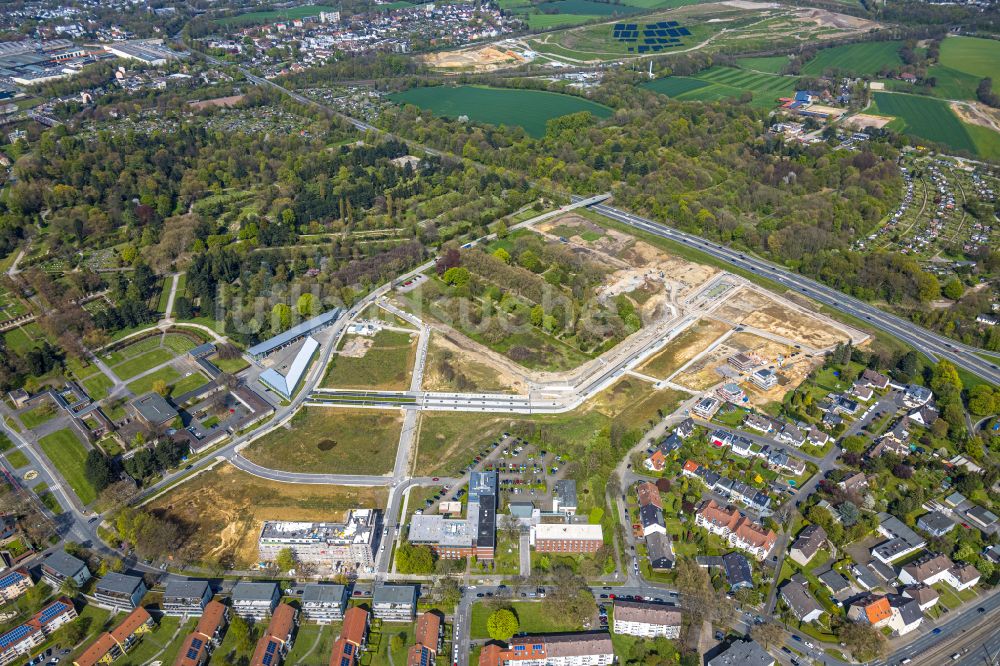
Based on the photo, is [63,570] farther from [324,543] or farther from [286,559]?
[324,543]

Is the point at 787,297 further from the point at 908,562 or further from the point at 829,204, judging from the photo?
Answer: the point at 908,562

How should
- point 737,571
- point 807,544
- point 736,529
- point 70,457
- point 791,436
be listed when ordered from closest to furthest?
1. point 737,571
2. point 807,544
3. point 736,529
4. point 791,436
5. point 70,457

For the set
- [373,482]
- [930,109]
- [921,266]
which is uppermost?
[930,109]

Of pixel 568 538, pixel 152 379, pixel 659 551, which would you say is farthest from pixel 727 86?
pixel 152 379

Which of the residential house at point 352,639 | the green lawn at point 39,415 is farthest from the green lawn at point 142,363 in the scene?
the residential house at point 352,639

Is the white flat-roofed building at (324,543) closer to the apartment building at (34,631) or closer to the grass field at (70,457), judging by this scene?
the apartment building at (34,631)

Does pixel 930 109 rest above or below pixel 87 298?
above

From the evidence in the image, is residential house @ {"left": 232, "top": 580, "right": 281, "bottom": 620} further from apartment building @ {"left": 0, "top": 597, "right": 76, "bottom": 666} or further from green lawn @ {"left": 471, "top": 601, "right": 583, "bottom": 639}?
green lawn @ {"left": 471, "top": 601, "right": 583, "bottom": 639}

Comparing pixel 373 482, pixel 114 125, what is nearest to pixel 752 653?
pixel 373 482
